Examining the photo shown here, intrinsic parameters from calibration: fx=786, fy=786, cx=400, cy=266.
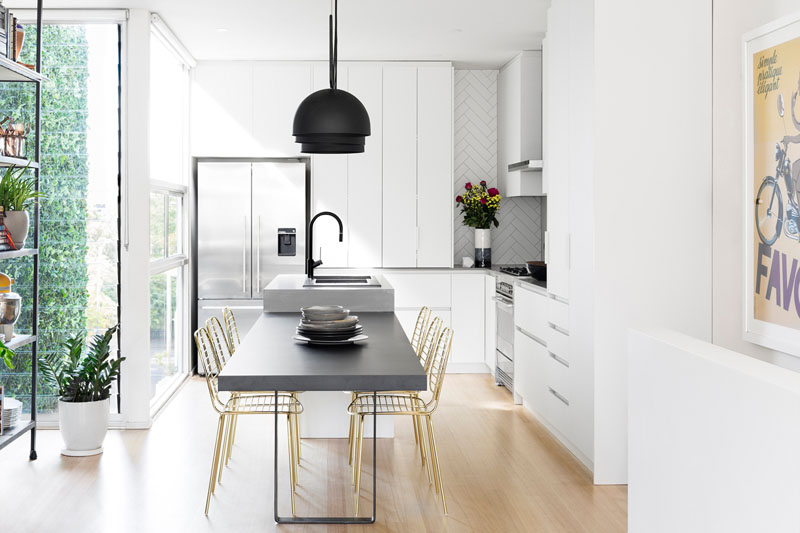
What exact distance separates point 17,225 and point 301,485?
6.57 feet

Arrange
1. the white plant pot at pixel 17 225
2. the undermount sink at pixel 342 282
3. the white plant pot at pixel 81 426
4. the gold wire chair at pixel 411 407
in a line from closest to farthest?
the gold wire chair at pixel 411 407 → the white plant pot at pixel 17 225 → the white plant pot at pixel 81 426 → the undermount sink at pixel 342 282

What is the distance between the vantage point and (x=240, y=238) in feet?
22.4

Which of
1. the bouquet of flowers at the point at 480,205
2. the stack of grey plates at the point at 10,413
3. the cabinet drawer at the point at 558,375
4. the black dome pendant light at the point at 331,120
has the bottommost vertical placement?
the stack of grey plates at the point at 10,413

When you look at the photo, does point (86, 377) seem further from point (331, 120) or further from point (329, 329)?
point (331, 120)

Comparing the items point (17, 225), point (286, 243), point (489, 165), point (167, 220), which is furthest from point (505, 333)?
point (17, 225)

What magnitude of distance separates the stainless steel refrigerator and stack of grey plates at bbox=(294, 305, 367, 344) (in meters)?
3.16

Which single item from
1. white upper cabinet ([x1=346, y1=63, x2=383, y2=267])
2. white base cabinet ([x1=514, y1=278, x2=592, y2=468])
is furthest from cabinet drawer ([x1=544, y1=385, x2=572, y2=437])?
white upper cabinet ([x1=346, y1=63, x2=383, y2=267])

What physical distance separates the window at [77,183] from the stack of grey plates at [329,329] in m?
2.13

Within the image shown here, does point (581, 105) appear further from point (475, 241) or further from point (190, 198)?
point (190, 198)

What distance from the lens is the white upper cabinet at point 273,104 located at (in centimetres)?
687

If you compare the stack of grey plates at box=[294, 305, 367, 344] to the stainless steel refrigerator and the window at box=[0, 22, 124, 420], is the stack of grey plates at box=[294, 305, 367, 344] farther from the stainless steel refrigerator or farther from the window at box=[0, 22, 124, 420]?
the stainless steel refrigerator

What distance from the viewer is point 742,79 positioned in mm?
3654

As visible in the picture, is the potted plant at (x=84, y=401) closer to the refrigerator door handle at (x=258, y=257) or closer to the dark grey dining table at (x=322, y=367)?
the dark grey dining table at (x=322, y=367)

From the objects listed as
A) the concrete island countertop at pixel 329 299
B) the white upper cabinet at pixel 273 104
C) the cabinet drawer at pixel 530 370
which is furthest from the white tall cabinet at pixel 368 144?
the concrete island countertop at pixel 329 299
